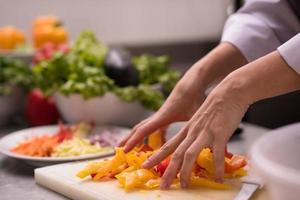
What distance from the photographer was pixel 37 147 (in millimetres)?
1080

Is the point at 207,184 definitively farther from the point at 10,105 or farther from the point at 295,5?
the point at 10,105

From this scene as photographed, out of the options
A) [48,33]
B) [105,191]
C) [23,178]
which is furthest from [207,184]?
[48,33]

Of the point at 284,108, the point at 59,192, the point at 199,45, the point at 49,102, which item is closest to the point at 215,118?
the point at 59,192

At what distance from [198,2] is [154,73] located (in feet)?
4.63

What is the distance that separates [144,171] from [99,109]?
487 mm

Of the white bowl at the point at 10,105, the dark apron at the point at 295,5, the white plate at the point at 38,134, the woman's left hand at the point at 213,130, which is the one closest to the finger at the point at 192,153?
the woman's left hand at the point at 213,130

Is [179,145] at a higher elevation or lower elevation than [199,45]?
higher

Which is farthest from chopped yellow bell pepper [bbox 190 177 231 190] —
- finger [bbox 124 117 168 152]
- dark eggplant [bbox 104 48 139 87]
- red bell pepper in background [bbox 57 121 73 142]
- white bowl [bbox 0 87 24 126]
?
white bowl [bbox 0 87 24 126]

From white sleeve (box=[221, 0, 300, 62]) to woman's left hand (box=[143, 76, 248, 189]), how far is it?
0.35m

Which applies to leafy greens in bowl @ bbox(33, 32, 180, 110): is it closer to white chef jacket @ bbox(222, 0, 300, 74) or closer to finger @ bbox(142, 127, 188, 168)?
white chef jacket @ bbox(222, 0, 300, 74)

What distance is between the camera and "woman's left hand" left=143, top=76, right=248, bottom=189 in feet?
2.51

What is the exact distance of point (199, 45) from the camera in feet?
8.83

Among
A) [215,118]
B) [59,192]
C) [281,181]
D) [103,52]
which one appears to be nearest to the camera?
[281,181]

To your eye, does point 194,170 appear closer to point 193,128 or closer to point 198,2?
point 193,128
